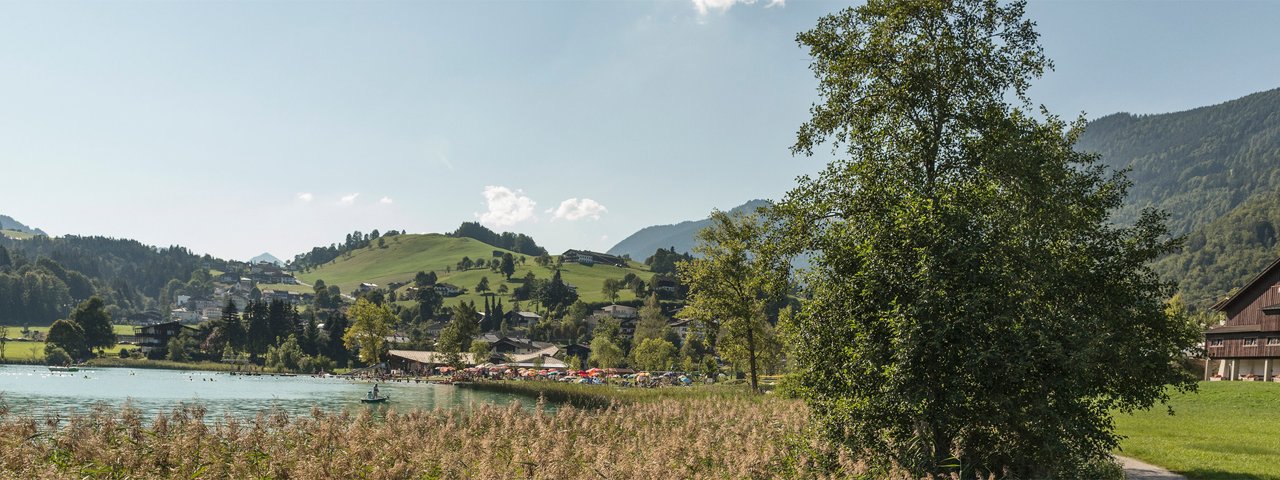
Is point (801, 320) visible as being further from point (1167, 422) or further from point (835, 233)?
point (1167, 422)

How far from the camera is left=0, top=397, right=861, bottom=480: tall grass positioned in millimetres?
16172

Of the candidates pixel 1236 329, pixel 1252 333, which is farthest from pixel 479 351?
pixel 1252 333

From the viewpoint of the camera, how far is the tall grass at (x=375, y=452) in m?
16.2

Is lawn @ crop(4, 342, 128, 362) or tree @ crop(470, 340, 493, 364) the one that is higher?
tree @ crop(470, 340, 493, 364)

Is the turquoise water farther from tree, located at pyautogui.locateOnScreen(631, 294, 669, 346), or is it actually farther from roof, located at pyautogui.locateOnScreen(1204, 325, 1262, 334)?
roof, located at pyautogui.locateOnScreen(1204, 325, 1262, 334)

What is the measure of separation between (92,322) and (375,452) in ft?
652

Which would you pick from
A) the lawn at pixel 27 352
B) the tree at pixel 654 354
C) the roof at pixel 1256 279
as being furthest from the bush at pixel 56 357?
the roof at pixel 1256 279

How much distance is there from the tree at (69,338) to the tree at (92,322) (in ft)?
8.04

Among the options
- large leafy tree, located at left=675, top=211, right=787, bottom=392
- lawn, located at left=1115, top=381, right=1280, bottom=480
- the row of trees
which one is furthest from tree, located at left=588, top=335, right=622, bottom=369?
the row of trees

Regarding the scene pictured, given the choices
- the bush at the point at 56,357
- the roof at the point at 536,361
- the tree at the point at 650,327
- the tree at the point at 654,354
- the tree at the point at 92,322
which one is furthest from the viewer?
the tree at the point at 92,322

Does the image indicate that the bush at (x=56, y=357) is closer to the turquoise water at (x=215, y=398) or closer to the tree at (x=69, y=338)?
the tree at (x=69, y=338)

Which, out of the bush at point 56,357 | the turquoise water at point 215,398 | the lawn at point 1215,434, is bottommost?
the bush at point 56,357

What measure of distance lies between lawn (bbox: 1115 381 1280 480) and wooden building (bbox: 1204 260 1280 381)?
19.8 m

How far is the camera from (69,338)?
173000mm
